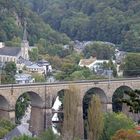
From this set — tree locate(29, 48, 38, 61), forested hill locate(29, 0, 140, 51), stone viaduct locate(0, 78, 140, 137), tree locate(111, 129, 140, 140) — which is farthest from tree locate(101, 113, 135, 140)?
forested hill locate(29, 0, 140, 51)

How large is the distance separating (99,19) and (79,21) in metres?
6.30

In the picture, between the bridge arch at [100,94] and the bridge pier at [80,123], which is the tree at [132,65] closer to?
the bridge arch at [100,94]

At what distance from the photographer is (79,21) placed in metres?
140

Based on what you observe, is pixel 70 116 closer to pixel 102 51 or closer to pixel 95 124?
pixel 95 124

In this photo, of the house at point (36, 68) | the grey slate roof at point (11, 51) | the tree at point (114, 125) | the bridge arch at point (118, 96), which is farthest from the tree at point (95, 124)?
the grey slate roof at point (11, 51)

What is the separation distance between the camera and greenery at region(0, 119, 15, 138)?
141ft

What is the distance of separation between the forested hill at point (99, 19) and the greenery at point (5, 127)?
69.0 metres

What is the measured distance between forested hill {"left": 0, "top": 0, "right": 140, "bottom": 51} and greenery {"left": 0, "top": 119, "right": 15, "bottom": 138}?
62866 mm

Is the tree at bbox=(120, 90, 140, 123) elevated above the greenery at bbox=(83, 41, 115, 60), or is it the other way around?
the greenery at bbox=(83, 41, 115, 60)

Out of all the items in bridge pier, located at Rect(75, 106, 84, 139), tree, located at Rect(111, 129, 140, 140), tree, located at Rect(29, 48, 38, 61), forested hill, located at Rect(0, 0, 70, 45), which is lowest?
bridge pier, located at Rect(75, 106, 84, 139)

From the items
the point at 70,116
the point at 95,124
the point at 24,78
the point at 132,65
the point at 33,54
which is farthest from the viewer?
the point at 33,54

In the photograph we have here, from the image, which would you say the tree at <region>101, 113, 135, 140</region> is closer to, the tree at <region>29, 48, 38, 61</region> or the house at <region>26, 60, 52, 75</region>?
the house at <region>26, 60, 52, 75</region>

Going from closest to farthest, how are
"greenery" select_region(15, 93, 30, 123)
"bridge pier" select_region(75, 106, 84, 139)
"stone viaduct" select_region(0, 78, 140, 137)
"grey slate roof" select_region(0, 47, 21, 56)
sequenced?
"bridge pier" select_region(75, 106, 84, 139), "stone viaduct" select_region(0, 78, 140, 137), "greenery" select_region(15, 93, 30, 123), "grey slate roof" select_region(0, 47, 21, 56)

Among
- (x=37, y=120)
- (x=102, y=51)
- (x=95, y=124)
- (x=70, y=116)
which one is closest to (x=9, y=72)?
(x=37, y=120)
